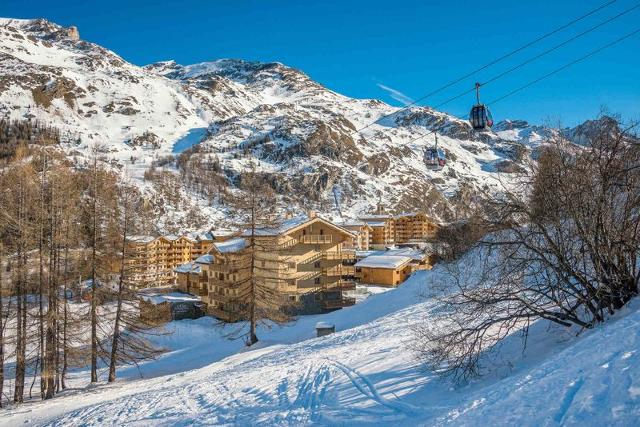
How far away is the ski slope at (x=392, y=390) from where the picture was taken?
5.89 metres

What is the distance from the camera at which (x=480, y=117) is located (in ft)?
56.4

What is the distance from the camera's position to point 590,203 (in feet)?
32.4

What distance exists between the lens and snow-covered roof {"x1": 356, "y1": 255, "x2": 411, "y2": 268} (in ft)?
181

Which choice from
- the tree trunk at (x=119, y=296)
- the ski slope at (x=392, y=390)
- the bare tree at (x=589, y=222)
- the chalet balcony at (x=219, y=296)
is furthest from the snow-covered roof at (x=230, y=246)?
the bare tree at (x=589, y=222)

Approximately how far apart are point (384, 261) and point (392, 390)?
46.4 meters

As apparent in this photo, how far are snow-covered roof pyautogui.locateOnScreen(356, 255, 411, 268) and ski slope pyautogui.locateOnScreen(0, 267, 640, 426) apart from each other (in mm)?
32803

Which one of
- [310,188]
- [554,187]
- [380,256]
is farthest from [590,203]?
[310,188]

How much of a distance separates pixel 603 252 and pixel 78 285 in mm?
22343

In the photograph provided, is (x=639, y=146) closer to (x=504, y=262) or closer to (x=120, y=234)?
(x=504, y=262)

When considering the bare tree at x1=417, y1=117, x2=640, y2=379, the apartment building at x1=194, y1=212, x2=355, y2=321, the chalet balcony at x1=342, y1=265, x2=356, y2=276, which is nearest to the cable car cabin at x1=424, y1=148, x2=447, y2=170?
the bare tree at x1=417, y1=117, x2=640, y2=379

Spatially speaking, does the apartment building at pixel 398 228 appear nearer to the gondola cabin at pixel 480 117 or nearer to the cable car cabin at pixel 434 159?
the cable car cabin at pixel 434 159

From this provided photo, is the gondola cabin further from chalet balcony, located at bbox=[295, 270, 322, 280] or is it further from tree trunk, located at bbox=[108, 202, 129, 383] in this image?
chalet balcony, located at bbox=[295, 270, 322, 280]

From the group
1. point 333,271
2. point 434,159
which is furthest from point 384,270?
point 434,159

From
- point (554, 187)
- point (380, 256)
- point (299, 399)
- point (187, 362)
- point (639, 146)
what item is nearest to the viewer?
point (639, 146)
